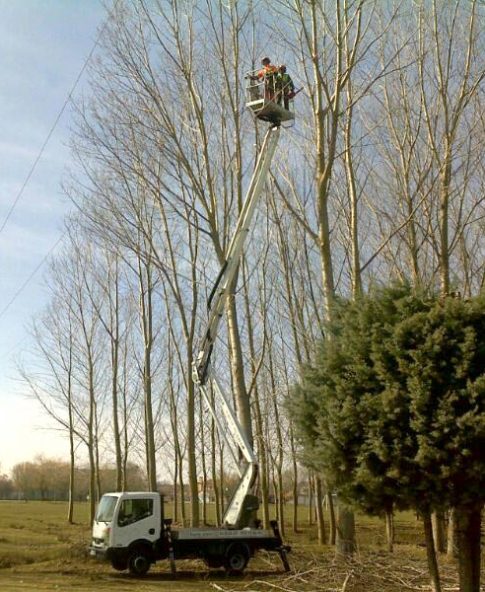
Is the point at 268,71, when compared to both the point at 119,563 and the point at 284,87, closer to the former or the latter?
the point at 284,87

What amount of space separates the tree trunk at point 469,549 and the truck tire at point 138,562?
9.07 meters

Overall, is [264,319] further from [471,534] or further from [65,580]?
[471,534]

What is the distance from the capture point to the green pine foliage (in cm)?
790

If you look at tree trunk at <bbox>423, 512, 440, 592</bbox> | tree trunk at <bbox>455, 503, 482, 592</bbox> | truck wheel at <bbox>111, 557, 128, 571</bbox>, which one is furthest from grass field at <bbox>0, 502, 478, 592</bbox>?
tree trunk at <bbox>455, 503, 482, 592</bbox>

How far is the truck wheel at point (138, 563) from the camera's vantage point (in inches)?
635

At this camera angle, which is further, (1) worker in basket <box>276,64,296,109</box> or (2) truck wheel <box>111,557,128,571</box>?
(2) truck wheel <box>111,557,128,571</box>

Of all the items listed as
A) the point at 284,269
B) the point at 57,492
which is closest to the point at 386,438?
the point at 284,269

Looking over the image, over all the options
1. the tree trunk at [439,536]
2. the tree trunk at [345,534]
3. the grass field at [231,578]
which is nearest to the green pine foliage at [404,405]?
the grass field at [231,578]

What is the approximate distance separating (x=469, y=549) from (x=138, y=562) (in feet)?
30.3

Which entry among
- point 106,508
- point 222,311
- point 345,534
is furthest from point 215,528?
point 222,311

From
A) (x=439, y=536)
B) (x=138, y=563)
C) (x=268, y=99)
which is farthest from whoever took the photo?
(x=439, y=536)

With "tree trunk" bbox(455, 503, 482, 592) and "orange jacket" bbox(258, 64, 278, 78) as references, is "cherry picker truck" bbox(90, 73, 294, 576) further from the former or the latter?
"tree trunk" bbox(455, 503, 482, 592)

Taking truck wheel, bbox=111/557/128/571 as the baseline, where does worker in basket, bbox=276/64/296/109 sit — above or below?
above

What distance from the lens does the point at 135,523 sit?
54.1 feet
